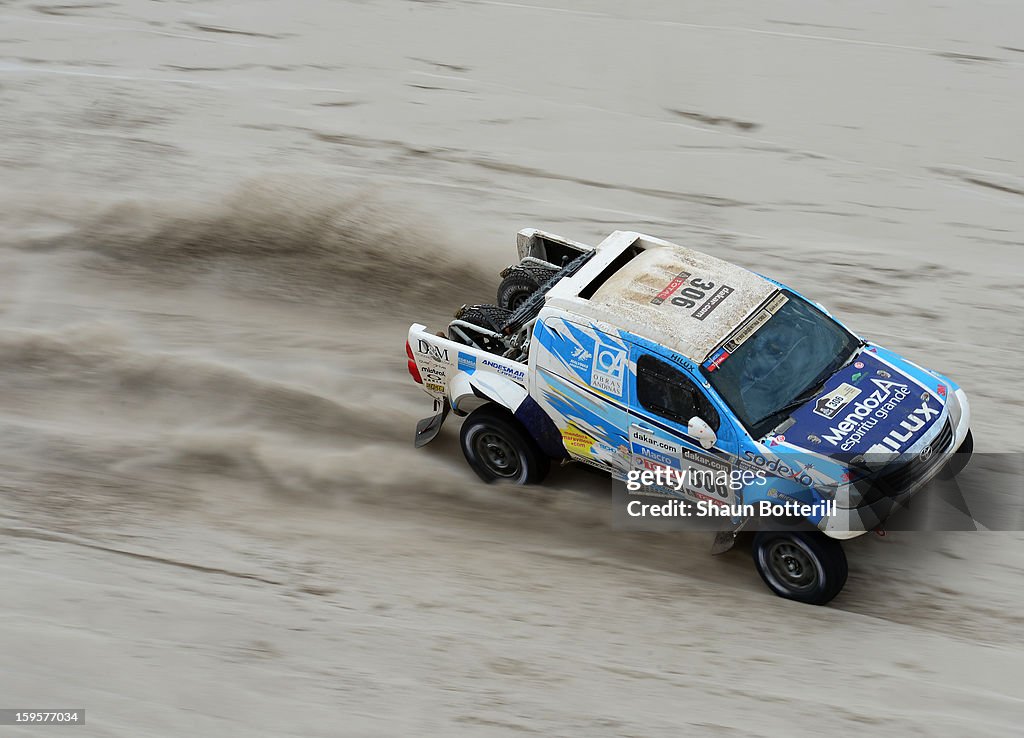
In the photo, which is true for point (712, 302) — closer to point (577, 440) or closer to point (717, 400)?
point (717, 400)

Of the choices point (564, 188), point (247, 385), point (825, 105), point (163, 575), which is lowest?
point (163, 575)

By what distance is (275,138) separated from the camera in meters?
13.1

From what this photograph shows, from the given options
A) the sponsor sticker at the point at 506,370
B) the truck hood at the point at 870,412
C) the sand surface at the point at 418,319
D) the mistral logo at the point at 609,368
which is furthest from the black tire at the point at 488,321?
the truck hood at the point at 870,412

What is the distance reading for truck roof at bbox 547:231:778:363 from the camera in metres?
7.32

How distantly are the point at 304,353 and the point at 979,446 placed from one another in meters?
6.15

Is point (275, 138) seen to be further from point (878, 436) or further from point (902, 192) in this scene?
point (878, 436)

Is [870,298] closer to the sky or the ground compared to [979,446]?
closer to the sky

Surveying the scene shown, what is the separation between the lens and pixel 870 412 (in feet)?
23.5

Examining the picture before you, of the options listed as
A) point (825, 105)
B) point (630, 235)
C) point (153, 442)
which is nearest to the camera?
point (630, 235)

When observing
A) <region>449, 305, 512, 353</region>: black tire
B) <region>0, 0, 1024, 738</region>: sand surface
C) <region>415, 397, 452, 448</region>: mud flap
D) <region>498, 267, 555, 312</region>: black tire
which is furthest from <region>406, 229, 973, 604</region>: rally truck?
<region>498, 267, 555, 312</region>: black tire

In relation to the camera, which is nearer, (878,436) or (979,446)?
(878,436)

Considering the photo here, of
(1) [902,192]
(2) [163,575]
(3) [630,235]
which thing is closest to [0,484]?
(2) [163,575]

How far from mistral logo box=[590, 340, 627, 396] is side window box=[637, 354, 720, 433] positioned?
135 mm

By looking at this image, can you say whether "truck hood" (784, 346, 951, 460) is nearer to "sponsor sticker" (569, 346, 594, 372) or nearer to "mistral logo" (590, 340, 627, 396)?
"mistral logo" (590, 340, 627, 396)
